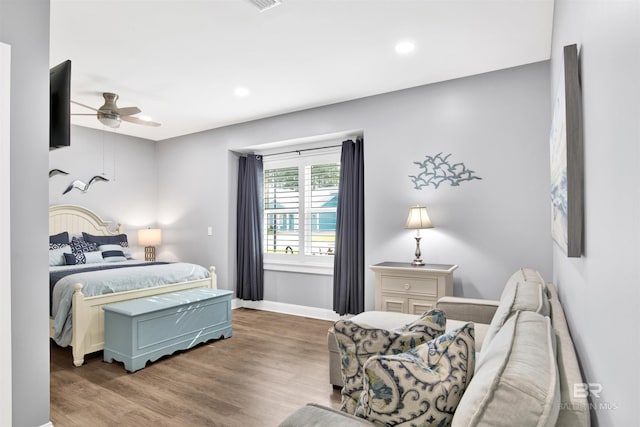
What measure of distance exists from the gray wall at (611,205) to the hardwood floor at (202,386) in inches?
76.6

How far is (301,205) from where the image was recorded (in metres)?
5.04

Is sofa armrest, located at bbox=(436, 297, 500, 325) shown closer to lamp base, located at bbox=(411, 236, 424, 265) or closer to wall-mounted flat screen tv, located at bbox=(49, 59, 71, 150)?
lamp base, located at bbox=(411, 236, 424, 265)

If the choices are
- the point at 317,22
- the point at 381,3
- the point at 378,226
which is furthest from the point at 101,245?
the point at 381,3

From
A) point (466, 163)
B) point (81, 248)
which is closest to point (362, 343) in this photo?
point (466, 163)

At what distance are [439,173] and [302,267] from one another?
2.21 m

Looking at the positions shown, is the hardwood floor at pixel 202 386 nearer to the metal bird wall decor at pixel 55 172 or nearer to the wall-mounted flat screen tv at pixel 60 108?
the wall-mounted flat screen tv at pixel 60 108

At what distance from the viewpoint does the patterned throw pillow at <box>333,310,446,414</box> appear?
49.1 inches

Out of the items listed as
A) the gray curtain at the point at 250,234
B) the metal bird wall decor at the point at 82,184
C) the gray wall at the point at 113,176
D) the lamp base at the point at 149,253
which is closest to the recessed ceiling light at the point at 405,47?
the gray curtain at the point at 250,234

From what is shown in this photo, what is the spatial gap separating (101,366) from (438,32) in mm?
3876

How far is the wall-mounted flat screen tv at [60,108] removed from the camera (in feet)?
7.05

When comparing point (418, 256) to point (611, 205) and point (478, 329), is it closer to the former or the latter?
point (478, 329)

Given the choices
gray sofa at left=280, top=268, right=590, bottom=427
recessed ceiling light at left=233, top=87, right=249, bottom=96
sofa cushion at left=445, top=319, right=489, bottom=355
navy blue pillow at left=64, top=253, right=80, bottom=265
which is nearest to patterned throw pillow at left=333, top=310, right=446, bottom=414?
gray sofa at left=280, top=268, right=590, bottom=427

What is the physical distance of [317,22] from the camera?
258 cm

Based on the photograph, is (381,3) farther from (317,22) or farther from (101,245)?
(101,245)
